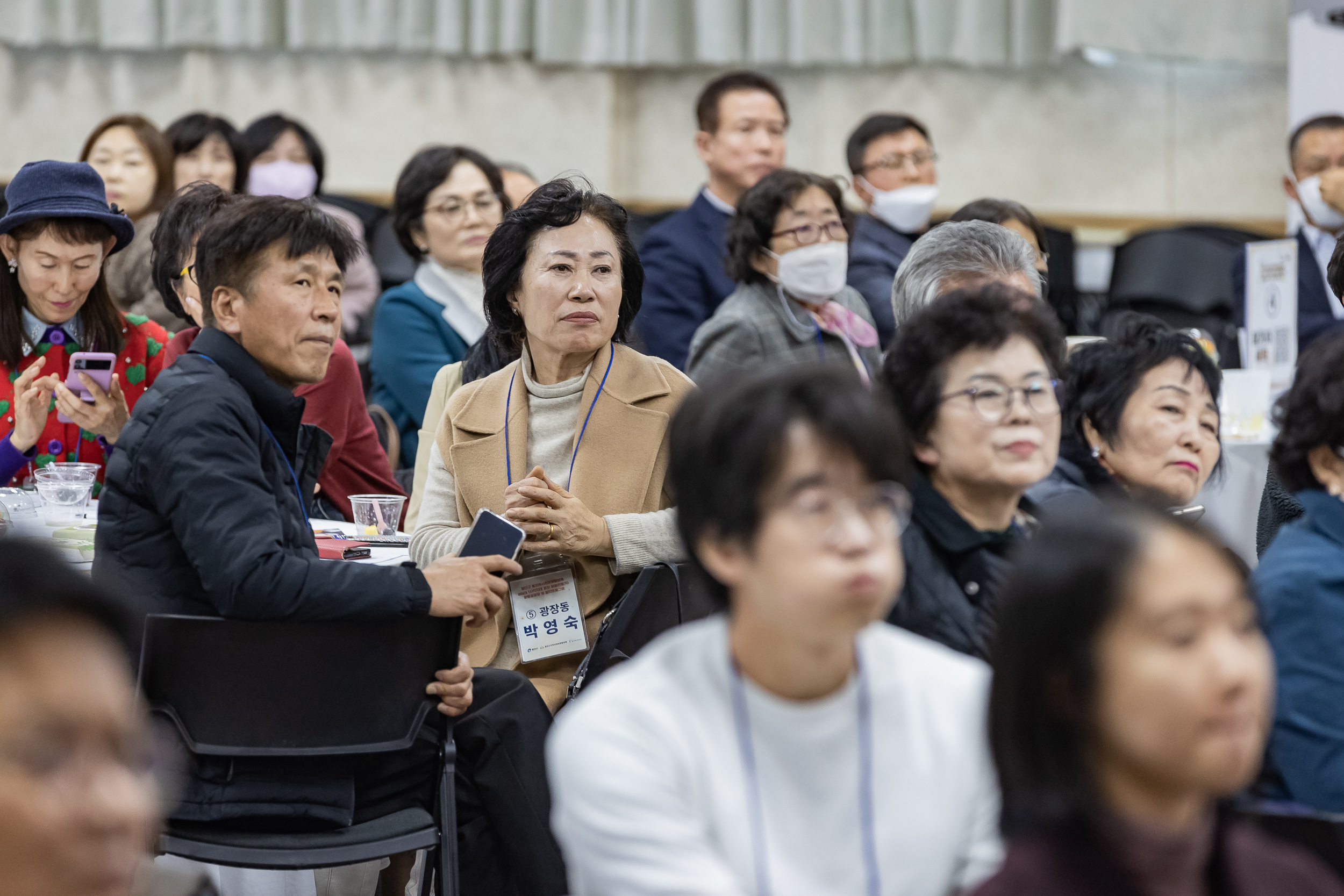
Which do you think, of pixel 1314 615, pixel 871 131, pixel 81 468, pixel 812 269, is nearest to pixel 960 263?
pixel 812 269

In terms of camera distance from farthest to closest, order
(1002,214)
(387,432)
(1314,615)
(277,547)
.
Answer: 1. (387,432)
2. (1002,214)
3. (277,547)
4. (1314,615)

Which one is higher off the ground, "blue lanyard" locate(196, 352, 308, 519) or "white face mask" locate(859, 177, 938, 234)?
"white face mask" locate(859, 177, 938, 234)

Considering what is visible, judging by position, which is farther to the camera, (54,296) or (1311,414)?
(54,296)

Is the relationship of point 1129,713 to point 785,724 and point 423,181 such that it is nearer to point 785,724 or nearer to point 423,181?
point 785,724

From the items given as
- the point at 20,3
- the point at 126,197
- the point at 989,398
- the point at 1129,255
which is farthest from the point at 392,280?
the point at 989,398

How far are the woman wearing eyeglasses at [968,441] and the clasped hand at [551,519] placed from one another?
0.84 meters

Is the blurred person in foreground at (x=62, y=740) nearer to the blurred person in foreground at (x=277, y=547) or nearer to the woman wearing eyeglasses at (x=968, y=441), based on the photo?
the blurred person in foreground at (x=277, y=547)

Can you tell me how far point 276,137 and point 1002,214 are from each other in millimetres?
3148

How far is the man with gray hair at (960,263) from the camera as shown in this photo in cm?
280

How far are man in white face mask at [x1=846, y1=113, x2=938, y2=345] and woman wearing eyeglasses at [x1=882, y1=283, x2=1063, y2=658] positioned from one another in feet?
9.95

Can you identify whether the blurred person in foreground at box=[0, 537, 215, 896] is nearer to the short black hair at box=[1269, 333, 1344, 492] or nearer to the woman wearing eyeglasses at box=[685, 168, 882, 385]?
the short black hair at box=[1269, 333, 1344, 492]

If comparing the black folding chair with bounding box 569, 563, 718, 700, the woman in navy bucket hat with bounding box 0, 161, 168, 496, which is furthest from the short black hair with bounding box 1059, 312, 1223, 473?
the woman in navy bucket hat with bounding box 0, 161, 168, 496

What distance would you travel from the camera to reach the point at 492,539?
2.45 meters

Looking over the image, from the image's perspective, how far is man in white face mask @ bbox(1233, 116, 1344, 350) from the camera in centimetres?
Result: 522
